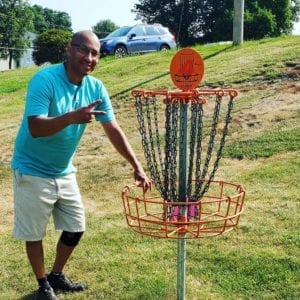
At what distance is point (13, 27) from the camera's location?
53000 millimetres

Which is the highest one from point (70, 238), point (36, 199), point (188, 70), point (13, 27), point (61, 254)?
point (13, 27)

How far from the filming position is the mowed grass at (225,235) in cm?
374

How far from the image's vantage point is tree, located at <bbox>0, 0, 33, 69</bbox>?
174 feet

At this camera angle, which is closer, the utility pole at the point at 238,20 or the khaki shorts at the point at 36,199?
the khaki shorts at the point at 36,199

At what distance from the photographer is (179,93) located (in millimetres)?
2619

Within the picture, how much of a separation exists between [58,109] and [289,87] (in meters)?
6.15

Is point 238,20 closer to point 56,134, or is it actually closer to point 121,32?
point 121,32

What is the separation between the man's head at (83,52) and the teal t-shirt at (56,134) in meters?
0.13

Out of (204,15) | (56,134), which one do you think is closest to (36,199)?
(56,134)

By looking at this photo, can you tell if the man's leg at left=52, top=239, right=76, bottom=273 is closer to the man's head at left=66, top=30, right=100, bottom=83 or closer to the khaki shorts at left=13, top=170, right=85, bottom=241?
the khaki shorts at left=13, top=170, right=85, bottom=241

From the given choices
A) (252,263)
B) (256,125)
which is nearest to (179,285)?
(252,263)

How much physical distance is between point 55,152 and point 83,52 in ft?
2.01

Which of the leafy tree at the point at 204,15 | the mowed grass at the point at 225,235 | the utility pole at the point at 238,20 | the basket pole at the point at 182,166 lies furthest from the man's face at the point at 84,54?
the leafy tree at the point at 204,15

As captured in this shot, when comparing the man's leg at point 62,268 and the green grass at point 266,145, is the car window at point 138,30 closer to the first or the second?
the green grass at point 266,145
